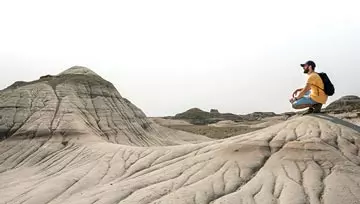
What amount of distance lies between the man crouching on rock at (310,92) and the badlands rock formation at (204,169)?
1.03 meters

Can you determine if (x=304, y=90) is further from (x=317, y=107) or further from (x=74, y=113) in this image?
(x=74, y=113)

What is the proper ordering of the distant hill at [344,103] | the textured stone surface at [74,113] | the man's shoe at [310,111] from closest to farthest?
the man's shoe at [310,111]
the textured stone surface at [74,113]
the distant hill at [344,103]

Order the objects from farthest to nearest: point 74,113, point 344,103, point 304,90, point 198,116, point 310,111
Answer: point 198,116
point 344,103
point 74,113
point 310,111
point 304,90

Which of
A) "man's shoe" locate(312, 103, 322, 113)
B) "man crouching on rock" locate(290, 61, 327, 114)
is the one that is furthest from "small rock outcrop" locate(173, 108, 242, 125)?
"man crouching on rock" locate(290, 61, 327, 114)

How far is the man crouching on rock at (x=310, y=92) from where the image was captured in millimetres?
18578

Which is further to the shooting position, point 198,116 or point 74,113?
point 198,116

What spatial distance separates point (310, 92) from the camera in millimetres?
18844

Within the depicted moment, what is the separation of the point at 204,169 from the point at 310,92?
221 inches

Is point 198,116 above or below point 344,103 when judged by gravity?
below

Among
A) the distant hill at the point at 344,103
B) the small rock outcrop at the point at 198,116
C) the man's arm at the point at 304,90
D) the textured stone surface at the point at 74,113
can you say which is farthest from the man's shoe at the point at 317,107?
the small rock outcrop at the point at 198,116

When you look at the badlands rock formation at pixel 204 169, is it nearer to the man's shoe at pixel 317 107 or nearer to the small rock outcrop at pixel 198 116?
the man's shoe at pixel 317 107

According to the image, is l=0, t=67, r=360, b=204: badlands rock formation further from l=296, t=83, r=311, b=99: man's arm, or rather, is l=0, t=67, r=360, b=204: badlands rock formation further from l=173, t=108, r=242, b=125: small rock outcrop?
l=173, t=108, r=242, b=125: small rock outcrop

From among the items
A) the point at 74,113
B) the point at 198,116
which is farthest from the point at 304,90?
the point at 198,116

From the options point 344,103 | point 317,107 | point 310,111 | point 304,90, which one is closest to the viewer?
point 304,90
